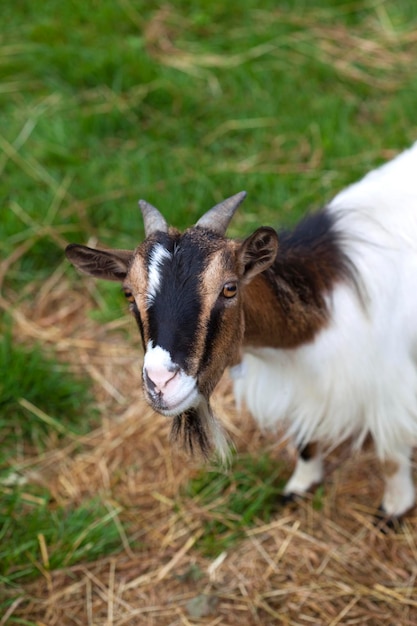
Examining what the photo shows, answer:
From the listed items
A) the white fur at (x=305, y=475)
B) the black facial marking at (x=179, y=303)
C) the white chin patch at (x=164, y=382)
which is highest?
the black facial marking at (x=179, y=303)

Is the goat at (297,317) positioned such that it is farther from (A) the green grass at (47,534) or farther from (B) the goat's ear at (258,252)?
(A) the green grass at (47,534)

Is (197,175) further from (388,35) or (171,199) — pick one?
(388,35)

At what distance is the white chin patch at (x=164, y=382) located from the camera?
2.46 m

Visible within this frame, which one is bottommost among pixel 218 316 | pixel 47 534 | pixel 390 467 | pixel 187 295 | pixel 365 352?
pixel 390 467

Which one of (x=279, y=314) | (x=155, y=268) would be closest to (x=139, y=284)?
(x=155, y=268)

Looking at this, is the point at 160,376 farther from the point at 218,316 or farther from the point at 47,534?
the point at 47,534

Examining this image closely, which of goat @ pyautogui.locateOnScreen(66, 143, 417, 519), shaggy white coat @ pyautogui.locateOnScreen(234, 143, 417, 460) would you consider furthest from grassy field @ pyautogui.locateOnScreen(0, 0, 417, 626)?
shaggy white coat @ pyautogui.locateOnScreen(234, 143, 417, 460)

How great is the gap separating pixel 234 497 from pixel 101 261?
1.34 m

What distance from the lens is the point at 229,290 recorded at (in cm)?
262

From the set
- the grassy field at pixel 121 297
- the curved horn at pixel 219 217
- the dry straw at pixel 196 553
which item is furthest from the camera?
the grassy field at pixel 121 297

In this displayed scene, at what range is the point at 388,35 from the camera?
566 cm

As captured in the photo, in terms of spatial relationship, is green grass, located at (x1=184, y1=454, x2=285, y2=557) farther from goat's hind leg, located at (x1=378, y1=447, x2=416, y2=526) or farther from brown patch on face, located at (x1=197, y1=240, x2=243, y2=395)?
brown patch on face, located at (x1=197, y1=240, x2=243, y2=395)

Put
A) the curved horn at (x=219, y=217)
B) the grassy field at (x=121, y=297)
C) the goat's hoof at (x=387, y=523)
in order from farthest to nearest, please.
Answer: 1. the goat's hoof at (x=387, y=523)
2. the grassy field at (x=121, y=297)
3. the curved horn at (x=219, y=217)

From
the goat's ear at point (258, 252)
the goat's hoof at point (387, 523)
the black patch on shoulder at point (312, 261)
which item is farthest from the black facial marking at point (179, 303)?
the goat's hoof at point (387, 523)
